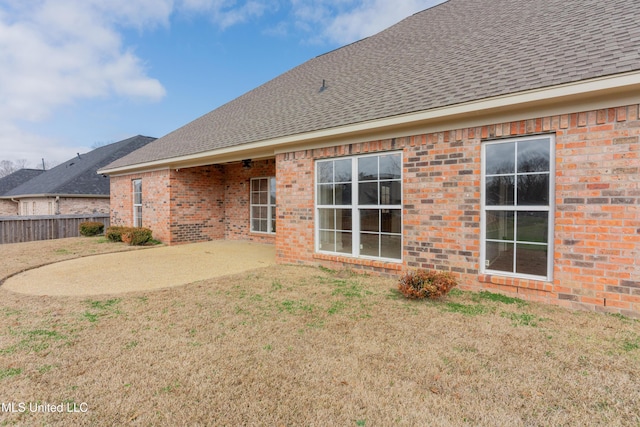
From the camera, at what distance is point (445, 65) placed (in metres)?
6.15

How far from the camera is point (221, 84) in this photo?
897 inches

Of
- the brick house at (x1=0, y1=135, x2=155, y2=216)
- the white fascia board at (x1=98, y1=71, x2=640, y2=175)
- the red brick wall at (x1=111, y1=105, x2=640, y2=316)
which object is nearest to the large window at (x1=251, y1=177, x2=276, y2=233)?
the red brick wall at (x1=111, y1=105, x2=640, y2=316)

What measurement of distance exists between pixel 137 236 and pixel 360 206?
8.47m

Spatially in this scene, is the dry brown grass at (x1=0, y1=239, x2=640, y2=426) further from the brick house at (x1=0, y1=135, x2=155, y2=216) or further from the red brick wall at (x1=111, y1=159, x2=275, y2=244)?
the brick house at (x1=0, y1=135, x2=155, y2=216)

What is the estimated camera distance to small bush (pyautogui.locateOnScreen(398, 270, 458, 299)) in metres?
4.41

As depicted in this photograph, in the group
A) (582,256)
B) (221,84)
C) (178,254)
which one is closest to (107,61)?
(221,84)

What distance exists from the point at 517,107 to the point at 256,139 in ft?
18.1

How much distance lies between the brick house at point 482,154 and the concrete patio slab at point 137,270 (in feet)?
5.74

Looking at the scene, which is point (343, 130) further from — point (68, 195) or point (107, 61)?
point (68, 195)

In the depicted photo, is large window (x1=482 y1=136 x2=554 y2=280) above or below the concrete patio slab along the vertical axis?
above

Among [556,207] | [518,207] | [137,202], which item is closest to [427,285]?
[518,207]

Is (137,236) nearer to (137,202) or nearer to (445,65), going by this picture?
(137,202)

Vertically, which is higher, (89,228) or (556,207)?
(556,207)

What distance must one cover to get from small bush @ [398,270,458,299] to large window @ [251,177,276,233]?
→ 23.2ft
